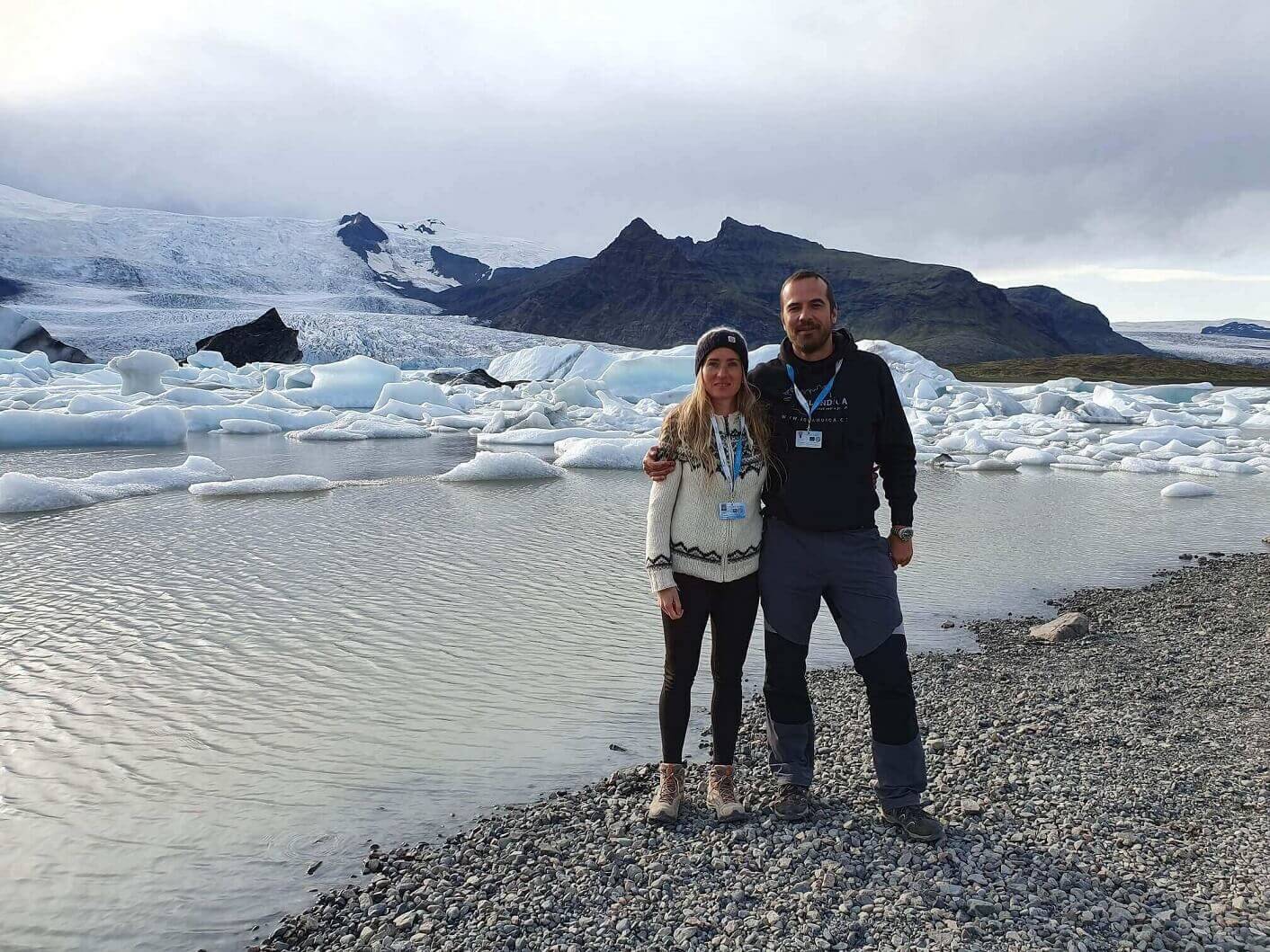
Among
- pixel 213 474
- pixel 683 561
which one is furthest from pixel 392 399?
pixel 683 561

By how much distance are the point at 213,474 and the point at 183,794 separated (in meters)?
10.5

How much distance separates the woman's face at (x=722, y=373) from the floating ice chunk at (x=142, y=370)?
2899cm

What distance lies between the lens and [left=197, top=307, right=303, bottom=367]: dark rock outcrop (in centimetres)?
4581

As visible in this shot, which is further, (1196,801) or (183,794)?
(183,794)

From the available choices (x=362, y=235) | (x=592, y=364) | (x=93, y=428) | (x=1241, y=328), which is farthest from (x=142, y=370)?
(x=1241, y=328)

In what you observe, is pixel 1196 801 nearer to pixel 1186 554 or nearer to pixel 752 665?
pixel 752 665

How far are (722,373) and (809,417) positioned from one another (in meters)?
0.33

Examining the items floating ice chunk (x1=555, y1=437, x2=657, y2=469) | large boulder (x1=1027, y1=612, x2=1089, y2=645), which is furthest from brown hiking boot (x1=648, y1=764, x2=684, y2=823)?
floating ice chunk (x1=555, y1=437, x2=657, y2=469)

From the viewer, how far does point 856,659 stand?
121 inches

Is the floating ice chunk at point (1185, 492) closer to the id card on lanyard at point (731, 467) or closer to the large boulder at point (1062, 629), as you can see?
the large boulder at point (1062, 629)

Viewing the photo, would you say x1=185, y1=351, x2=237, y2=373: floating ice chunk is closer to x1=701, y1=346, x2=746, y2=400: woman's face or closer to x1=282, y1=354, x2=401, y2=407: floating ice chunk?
x1=282, y1=354, x2=401, y2=407: floating ice chunk

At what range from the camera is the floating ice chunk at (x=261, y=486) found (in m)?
11.6

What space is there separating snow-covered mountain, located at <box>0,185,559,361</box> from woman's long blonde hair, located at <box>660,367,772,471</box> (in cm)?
5094

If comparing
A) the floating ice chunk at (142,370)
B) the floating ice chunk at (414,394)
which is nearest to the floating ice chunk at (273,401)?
the floating ice chunk at (414,394)
